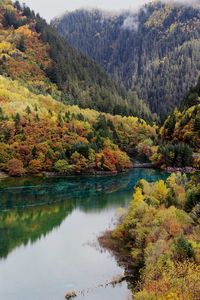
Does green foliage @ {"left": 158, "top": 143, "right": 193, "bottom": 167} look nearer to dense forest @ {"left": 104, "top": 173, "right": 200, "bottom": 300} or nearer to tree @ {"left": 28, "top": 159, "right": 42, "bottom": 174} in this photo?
tree @ {"left": 28, "top": 159, "right": 42, "bottom": 174}

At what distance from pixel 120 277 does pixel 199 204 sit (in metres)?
15.6

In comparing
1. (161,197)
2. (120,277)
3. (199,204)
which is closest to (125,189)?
(161,197)

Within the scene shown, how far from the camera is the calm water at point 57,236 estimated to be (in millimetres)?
56969

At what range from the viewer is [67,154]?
15062 cm

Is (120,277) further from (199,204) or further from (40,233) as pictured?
(40,233)

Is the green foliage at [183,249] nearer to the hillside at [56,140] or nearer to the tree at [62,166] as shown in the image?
the hillside at [56,140]

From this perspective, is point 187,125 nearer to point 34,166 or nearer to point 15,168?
point 34,166

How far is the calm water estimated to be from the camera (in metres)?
57.0

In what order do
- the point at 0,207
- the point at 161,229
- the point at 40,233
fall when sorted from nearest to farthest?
1. the point at 161,229
2. the point at 40,233
3. the point at 0,207

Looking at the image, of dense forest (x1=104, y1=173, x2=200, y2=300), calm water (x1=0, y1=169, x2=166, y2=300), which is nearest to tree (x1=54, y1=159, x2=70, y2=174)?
calm water (x1=0, y1=169, x2=166, y2=300)

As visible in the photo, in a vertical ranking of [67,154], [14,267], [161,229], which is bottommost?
[14,267]

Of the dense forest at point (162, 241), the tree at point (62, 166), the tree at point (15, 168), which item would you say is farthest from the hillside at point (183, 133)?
the dense forest at point (162, 241)

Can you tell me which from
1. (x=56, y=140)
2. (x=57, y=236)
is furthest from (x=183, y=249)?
(x=56, y=140)

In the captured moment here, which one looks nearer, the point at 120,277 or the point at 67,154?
the point at 120,277
